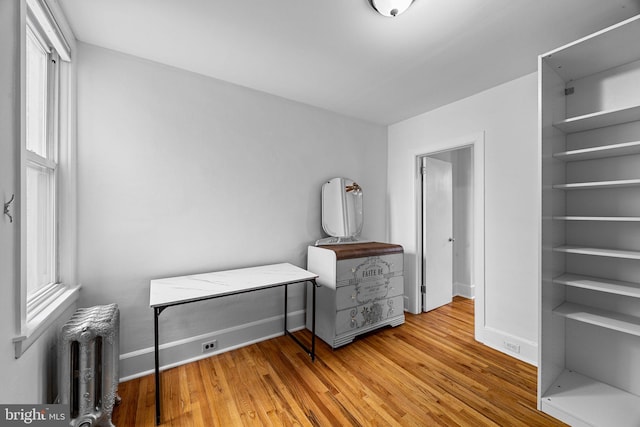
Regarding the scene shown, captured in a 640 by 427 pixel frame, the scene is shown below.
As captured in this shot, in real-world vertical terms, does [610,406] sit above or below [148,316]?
below

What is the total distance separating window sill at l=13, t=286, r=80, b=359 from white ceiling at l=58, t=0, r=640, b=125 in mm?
1745

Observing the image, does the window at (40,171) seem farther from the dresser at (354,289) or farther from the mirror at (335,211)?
the mirror at (335,211)

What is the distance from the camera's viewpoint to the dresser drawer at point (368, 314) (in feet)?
8.07

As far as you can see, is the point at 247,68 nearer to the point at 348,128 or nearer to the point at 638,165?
the point at 348,128

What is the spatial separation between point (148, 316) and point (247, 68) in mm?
2190

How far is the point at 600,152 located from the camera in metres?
1.62

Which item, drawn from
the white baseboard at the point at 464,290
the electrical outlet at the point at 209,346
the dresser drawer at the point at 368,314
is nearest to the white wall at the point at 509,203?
the dresser drawer at the point at 368,314

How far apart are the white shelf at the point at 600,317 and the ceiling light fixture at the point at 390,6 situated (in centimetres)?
215

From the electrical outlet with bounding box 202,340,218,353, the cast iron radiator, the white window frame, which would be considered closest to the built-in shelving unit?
the electrical outlet with bounding box 202,340,218,353

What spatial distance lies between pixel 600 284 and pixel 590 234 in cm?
42

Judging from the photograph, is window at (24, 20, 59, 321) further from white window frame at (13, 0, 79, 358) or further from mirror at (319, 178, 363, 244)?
mirror at (319, 178, 363, 244)

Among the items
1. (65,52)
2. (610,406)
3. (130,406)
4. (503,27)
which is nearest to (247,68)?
(65,52)

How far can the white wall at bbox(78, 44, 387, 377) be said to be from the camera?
1890 mm

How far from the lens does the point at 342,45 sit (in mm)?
1834
